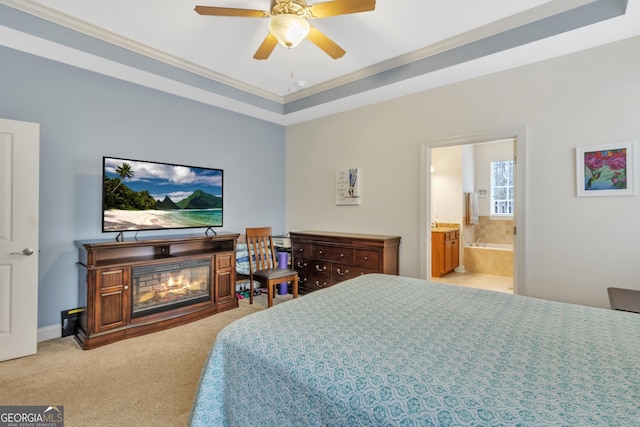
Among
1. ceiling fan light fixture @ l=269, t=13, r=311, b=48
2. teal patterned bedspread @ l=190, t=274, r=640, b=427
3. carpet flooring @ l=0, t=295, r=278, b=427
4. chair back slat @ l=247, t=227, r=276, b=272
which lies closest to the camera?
teal patterned bedspread @ l=190, t=274, r=640, b=427

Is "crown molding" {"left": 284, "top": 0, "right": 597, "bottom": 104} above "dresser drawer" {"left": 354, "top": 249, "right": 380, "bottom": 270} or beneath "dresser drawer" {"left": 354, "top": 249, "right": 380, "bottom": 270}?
above

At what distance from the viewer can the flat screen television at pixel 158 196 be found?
10.4 ft

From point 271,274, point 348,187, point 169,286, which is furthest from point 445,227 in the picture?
point 169,286

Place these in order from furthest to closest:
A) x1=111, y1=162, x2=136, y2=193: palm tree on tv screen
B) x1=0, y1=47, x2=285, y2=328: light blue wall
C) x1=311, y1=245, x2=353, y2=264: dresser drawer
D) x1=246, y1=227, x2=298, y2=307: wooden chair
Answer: x1=311, y1=245, x2=353, y2=264: dresser drawer, x1=246, y1=227, x2=298, y2=307: wooden chair, x1=111, y1=162, x2=136, y2=193: palm tree on tv screen, x1=0, y1=47, x2=285, y2=328: light blue wall

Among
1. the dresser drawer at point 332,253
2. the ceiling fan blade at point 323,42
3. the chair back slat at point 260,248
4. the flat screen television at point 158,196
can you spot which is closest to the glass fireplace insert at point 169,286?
the flat screen television at point 158,196

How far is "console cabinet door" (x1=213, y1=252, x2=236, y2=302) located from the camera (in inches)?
145

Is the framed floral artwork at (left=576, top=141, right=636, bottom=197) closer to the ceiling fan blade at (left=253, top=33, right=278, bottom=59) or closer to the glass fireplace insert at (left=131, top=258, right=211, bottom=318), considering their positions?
the ceiling fan blade at (left=253, top=33, right=278, bottom=59)

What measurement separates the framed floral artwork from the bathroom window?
3.92 meters

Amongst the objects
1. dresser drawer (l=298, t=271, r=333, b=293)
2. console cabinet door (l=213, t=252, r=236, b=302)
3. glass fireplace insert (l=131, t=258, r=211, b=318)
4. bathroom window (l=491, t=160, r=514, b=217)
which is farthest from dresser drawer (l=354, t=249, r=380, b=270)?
bathroom window (l=491, t=160, r=514, b=217)

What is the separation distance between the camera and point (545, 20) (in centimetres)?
253

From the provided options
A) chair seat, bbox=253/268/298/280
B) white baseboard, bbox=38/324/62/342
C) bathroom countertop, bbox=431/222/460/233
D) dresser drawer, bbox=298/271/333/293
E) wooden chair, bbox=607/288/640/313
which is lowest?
white baseboard, bbox=38/324/62/342

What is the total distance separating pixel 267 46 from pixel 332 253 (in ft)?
8.33

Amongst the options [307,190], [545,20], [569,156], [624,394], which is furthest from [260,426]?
[307,190]

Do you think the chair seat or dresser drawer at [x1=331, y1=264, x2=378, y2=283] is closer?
the chair seat
